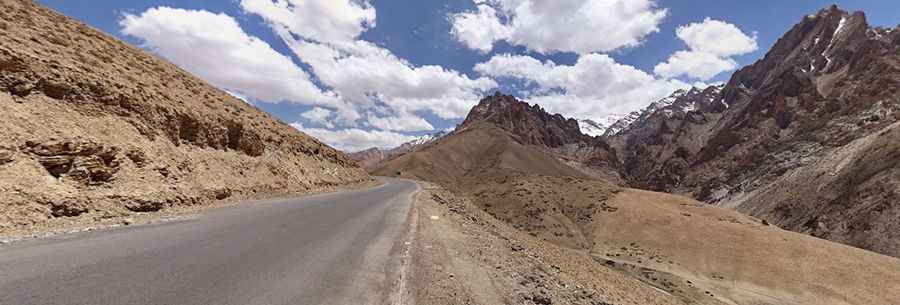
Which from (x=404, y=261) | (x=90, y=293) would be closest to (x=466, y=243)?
(x=404, y=261)

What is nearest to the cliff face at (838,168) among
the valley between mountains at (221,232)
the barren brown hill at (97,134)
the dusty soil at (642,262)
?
the dusty soil at (642,262)

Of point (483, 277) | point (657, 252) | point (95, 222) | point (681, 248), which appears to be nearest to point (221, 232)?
point (95, 222)

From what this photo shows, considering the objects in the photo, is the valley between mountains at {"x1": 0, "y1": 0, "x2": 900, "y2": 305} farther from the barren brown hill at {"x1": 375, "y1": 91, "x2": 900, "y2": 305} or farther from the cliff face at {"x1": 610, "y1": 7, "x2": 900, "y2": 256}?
the cliff face at {"x1": 610, "y1": 7, "x2": 900, "y2": 256}

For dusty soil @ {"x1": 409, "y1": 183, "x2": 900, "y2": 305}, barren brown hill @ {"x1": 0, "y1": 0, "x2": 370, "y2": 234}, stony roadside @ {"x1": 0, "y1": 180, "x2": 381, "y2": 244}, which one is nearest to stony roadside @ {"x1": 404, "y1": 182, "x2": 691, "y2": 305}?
dusty soil @ {"x1": 409, "y1": 183, "x2": 900, "y2": 305}

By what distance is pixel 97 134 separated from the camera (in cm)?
1475

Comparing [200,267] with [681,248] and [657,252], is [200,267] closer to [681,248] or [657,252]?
[657,252]

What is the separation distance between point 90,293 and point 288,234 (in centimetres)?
674

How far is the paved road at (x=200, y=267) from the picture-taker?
6613 mm

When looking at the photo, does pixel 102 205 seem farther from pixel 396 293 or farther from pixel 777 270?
pixel 777 270

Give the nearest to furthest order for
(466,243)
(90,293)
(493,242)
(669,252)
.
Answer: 1. (90,293)
2. (466,243)
3. (493,242)
4. (669,252)

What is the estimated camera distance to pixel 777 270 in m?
39.3

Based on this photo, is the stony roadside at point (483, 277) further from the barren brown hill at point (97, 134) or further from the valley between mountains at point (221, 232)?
the barren brown hill at point (97, 134)

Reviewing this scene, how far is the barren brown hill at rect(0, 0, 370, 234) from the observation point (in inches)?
453

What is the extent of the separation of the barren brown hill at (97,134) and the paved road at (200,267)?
2287 millimetres
